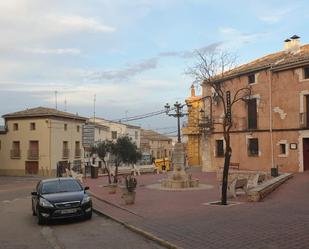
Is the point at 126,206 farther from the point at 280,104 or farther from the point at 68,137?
the point at 68,137

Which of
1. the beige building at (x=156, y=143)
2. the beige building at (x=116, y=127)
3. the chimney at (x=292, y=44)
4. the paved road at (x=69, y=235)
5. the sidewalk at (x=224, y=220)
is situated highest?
the chimney at (x=292, y=44)

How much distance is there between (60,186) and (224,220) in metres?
6.26

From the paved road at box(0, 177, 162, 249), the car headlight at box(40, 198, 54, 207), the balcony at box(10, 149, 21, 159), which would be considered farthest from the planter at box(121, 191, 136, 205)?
the balcony at box(10, 149, 21, 159)

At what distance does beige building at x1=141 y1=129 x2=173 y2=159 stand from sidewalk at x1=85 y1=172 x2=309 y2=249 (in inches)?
3255

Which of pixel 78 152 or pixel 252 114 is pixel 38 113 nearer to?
pixel 78 152

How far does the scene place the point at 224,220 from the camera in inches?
504

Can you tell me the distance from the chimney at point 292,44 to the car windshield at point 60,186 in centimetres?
2580

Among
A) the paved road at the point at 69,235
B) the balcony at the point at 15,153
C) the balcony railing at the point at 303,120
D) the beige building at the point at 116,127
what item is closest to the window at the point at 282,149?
the balcony railing at the point at 303,120

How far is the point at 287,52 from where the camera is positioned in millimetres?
38406

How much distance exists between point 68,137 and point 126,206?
146 feet

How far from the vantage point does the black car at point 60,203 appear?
14.9m

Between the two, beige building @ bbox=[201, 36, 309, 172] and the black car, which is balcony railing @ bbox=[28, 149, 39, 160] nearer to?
beige building @ bbox=[201, 36, 309, 172]

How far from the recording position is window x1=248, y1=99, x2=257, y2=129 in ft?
123

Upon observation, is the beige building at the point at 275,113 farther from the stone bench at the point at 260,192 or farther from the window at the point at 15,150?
the window at the point at 15,150
